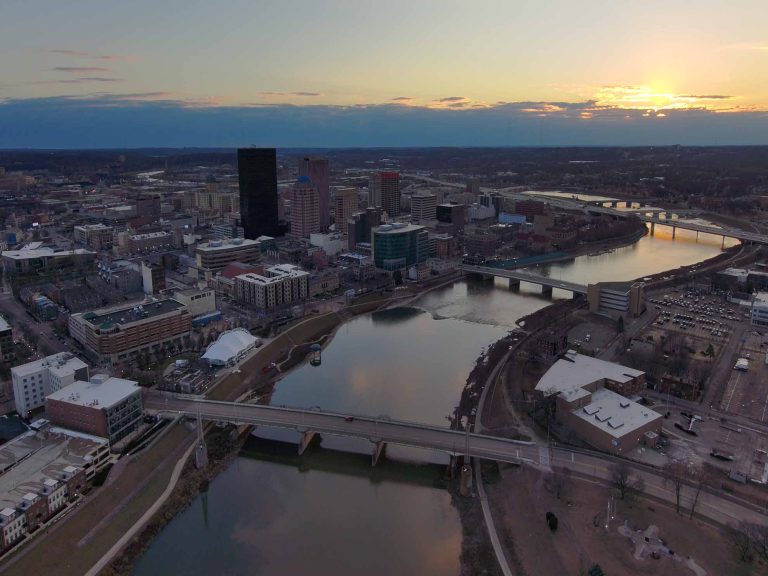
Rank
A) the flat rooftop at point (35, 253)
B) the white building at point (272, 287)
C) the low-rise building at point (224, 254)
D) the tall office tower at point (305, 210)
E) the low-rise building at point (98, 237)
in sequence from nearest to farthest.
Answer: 1. the white building at point (272, 287)
2. the low-rise building at point (224, 254)
3. the flat rooftop at point (35, 253)
4. the low-rise building at point (98, 237)
5. the tall office tower at point (305, 210)

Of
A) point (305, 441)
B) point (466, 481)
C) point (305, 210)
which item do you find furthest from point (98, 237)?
point (466, 481)

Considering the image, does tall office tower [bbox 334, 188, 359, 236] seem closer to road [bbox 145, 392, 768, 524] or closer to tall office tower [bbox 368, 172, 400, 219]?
tall office tower [bbox 368, 172, 400, 219]

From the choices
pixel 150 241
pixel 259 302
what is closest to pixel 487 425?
pixel 259 302

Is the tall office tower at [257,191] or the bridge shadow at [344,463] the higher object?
the tall office tower at [257,191]

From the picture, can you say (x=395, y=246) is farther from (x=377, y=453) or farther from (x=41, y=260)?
(x=377, y=453)

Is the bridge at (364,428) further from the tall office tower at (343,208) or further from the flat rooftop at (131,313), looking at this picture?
the tall office tower at (343,208)

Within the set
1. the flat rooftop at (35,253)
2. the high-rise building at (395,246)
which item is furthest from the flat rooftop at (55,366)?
the high-rise building at (395,246)

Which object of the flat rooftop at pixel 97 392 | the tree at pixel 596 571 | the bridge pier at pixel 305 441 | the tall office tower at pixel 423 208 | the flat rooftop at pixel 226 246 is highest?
the tall office tower at pixel 423 208

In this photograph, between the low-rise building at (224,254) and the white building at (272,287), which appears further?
the low-rise building at (224,254)
